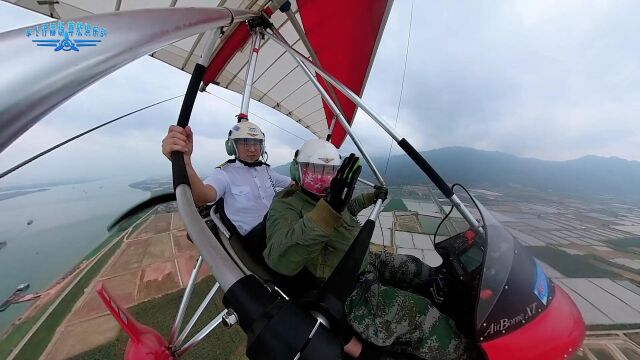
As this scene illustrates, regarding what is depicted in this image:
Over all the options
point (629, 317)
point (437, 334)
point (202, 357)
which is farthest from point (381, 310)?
point (629, 317)

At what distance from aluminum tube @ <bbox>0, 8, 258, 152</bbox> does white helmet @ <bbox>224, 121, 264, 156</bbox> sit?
1.90 metres

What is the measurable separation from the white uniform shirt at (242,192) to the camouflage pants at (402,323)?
1.24 m

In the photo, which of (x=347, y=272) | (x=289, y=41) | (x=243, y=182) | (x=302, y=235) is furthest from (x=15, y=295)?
(x=347, y=272)

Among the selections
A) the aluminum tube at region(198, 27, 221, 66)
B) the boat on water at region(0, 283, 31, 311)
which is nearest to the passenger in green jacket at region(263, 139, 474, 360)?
the aluminum tube at region(198, 27, 221, 66)

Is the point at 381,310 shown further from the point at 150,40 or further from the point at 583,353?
the point at 583,353

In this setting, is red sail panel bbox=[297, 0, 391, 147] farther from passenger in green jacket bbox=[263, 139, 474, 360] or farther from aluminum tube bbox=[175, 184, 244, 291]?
aluminum tube bbox=[175, 184, 244, 291]

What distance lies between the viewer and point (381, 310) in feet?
4.65

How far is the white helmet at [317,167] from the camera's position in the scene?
1582mm

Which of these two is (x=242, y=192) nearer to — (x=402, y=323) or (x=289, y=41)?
(x=402, y=323)

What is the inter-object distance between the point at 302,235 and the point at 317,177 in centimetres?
52

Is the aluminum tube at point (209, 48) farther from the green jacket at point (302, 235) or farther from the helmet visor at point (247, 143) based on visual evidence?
the helmet visor at point (247, 143)

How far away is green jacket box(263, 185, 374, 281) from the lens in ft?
3.68

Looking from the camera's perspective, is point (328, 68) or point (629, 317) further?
point (629, 317)

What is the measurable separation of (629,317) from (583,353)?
5.44m
